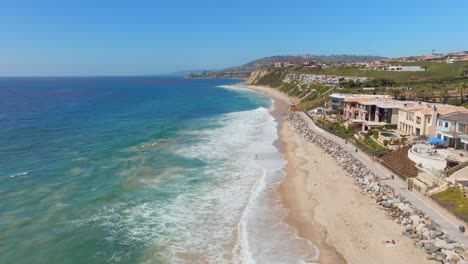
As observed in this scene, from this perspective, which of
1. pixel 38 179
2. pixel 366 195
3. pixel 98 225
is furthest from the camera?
pixel 38 179

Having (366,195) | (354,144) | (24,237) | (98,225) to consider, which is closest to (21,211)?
(24,237)

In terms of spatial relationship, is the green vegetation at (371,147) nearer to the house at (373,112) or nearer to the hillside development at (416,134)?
the hillside development at (416,134)

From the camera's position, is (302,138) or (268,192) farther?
(302,138)

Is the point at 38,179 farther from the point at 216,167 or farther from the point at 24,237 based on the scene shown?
the point at 216,167

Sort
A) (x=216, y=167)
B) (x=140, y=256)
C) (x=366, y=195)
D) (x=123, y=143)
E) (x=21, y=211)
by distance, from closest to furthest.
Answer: (x=140, y=256) → (x=21, y=211) → (x=366, y=195) → (x=216, y=167) → (x=123, y=143)

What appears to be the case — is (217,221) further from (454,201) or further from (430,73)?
(430,73)

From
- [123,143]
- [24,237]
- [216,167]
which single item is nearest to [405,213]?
[216,167]

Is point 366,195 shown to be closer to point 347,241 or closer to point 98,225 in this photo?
point 347,241

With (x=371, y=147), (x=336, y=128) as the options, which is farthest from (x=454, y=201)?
(x=336, y=128)
